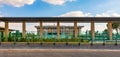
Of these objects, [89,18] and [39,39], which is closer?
[39,39]

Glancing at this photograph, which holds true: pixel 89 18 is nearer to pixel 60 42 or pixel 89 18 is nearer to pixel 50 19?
pixel 50 19

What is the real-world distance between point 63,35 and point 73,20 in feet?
21.8

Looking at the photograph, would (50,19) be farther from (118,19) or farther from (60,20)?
(118,19)

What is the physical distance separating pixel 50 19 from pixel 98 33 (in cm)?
940

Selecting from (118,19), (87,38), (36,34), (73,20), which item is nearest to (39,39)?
(36,34)

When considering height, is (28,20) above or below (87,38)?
above

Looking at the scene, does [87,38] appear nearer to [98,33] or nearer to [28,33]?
[98,33]

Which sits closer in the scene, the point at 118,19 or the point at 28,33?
the point at 28,33

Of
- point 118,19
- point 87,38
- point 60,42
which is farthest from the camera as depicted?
point 118,19

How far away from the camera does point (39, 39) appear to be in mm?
33562

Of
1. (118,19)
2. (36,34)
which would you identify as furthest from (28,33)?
(118,19)

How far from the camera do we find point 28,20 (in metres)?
41.5

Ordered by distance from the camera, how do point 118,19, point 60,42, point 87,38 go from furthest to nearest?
1. point 118,19
2. point 87,38
3. point 60,42

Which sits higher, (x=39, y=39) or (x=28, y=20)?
(x=28, y=20)
